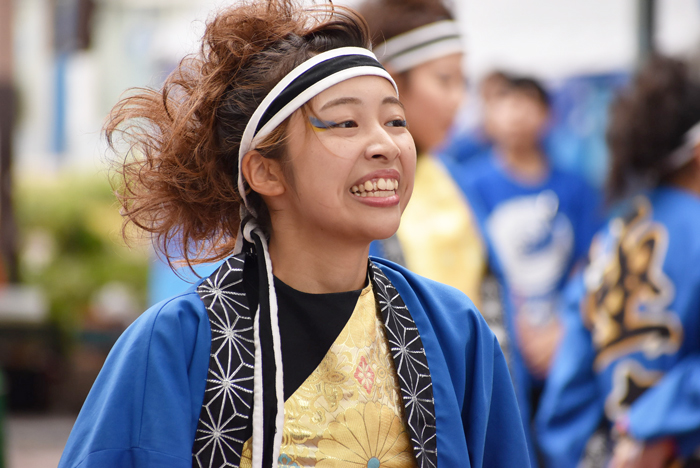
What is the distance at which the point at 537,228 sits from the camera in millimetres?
4645

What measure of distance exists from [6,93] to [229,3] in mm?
7873

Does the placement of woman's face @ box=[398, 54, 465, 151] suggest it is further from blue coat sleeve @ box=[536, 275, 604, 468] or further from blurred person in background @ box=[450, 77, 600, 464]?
blurred person in background @ box=[450, 77, 600, 464]

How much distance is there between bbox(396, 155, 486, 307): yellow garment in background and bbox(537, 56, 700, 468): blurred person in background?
716mm

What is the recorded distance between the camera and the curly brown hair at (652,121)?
345 cm

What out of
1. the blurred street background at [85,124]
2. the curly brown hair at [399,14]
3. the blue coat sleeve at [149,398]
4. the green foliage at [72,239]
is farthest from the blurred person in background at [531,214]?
the green foliage at [72,239]

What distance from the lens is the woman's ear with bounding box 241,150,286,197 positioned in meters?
1.62

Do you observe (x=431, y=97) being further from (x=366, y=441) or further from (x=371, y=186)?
(x=366, y=441)

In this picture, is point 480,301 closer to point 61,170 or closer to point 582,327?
point 582,327

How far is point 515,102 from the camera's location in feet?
16.1

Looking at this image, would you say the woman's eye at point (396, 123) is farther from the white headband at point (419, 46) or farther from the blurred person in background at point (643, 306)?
the blurred person in background at point (643, 306)

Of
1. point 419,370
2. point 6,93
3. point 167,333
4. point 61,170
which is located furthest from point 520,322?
point 61,170

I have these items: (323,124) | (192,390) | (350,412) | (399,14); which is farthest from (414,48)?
(192,390)

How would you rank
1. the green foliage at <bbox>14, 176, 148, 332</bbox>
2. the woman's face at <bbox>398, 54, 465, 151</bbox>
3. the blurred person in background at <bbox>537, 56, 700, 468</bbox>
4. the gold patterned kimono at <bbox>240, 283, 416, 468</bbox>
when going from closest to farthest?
the gold patterned kimono at <bbox>240, 283, 416, 468</bbox>
the woman's face at <bbox>398, 54, 465, 151</bbox>
the blurred person in background at <bbox>537, 56, 700, 468</bbox>
the green foliage at <bbox>14, 176, 148, 332</bbox>

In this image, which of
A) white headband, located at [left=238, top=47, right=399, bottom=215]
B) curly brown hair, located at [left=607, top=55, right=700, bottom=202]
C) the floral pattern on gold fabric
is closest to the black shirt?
the floral pattern on gold fabric
